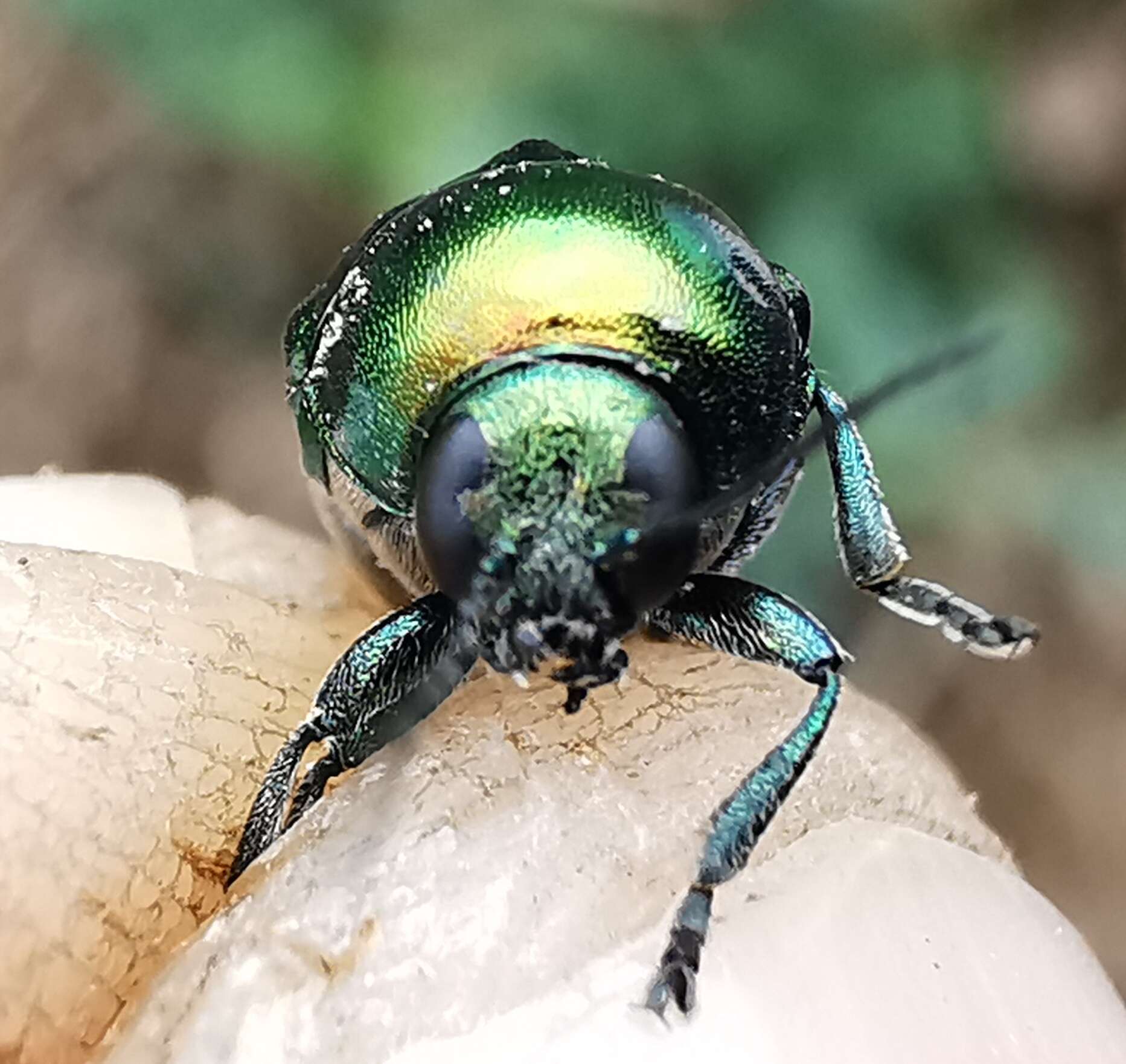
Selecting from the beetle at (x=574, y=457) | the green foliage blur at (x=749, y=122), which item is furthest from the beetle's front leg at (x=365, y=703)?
the green foliage blur at (x=749, y=122)

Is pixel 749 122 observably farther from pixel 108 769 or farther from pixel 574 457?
pixel 108 769

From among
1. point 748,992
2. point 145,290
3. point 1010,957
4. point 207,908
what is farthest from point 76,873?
point 145,290

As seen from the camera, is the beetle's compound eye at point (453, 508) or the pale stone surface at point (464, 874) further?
the beetle's compound eye at point (453, 508)

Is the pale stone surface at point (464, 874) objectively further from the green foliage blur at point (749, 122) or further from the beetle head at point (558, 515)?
the green foliage blur at point (749, 122)

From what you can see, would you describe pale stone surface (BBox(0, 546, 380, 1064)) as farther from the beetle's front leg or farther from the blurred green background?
the blurred green background

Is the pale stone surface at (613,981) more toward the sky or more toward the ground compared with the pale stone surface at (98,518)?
more toward the ground

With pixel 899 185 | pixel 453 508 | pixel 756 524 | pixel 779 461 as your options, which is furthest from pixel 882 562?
pixel 899 185

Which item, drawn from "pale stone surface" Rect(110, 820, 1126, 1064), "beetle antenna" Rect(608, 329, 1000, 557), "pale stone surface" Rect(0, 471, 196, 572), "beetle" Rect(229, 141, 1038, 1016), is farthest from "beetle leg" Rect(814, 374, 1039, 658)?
"pale stone surface" Rect(0, 471, 196, 572)
